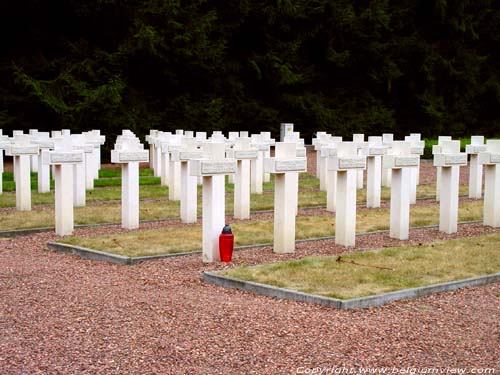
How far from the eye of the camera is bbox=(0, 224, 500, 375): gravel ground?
6090mm

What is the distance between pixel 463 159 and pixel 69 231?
6041 millimetres

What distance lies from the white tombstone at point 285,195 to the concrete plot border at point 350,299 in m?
1.95

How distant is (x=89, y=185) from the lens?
18.2 metres

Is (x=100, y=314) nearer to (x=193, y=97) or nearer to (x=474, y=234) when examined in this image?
(x=474, y=234)

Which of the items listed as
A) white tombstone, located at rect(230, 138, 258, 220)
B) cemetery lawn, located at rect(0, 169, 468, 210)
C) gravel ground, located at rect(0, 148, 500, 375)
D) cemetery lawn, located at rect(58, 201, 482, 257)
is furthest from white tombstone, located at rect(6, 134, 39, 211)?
gravel ground, located at rect(0, 148, 500, 375)

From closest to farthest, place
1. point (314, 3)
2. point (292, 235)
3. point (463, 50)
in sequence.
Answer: point (292, 235) → point (314, 3) → point (463, 50)

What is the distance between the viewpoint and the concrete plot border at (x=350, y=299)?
7.78 metres

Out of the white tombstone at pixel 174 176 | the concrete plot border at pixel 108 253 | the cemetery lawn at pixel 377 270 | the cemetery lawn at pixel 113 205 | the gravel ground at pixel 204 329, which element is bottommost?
Result: the gravel ground at pixel 204 329

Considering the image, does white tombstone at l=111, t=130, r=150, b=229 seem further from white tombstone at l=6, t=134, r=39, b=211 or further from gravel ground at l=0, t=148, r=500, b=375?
gravel ground at l=0, t=148, r=500, b=375

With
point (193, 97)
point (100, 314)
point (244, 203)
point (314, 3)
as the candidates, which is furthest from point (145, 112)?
point (100, 314)

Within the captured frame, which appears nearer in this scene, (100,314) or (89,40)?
(100,314)

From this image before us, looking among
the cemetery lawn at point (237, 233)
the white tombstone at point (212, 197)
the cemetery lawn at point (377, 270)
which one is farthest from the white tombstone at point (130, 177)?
the cemetery lawn at point (377, 270)

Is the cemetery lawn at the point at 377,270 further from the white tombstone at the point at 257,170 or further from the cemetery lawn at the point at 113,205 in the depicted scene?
the white tombstone at the point at 257,170

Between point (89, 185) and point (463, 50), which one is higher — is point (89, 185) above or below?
below
